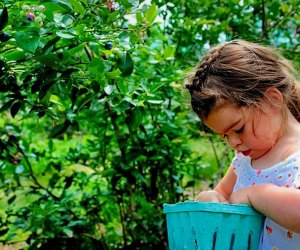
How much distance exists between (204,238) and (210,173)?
2.83 meters

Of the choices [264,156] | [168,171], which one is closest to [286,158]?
[264,156]

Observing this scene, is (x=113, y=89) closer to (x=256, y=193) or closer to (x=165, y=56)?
(x=165, y=56)

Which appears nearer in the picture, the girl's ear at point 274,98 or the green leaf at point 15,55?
the girl's ear at point 274,98

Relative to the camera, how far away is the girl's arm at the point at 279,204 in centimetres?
157

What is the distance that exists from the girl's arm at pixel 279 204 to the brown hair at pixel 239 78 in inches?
10.8

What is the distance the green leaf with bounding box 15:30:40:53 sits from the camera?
68.2 inches

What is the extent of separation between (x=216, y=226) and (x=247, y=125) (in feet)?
1.11

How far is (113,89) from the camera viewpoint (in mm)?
2201

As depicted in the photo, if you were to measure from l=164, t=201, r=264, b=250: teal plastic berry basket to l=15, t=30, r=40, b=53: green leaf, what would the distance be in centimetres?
57

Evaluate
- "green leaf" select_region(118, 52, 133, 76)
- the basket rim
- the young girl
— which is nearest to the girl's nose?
the young girl

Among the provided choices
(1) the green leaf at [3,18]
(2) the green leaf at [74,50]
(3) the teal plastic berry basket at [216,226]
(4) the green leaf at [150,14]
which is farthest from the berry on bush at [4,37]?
(3) the teal plastic berry basket at [216,226]

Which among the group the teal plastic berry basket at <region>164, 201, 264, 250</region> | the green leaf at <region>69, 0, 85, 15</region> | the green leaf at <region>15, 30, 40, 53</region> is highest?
the green leaf at <region>69, 0, 85, 15</region>

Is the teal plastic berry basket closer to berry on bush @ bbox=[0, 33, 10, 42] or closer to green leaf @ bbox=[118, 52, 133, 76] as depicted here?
green leaf @ bbox=[118, 52, 133, 76]

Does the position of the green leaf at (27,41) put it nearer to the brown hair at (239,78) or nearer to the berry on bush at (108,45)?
the berry on bush at (108,45)
